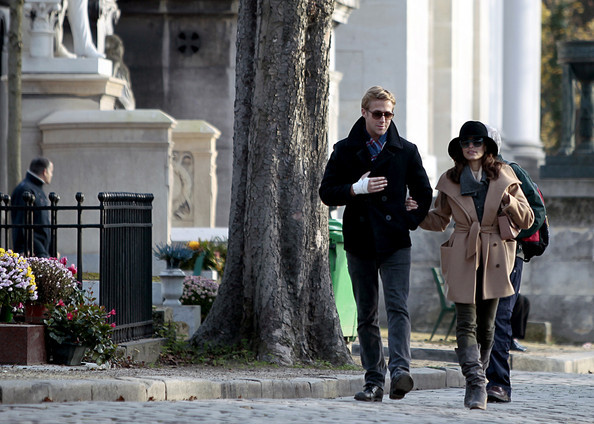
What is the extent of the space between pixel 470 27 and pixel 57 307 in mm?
20638

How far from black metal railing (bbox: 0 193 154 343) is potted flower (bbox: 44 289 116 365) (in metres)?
0.34

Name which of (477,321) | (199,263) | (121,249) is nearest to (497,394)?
(477,321)

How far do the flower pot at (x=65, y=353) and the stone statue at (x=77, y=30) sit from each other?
788cm

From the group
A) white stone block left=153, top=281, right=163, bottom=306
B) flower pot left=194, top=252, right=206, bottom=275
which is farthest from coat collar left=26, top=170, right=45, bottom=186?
flower pot left=194, top=252, right=206, bottom=275

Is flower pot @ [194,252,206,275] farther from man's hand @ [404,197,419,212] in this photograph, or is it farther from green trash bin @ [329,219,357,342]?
man's hand @ [404,197,419,212]

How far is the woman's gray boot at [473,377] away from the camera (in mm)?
8836

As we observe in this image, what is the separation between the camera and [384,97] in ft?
29.5

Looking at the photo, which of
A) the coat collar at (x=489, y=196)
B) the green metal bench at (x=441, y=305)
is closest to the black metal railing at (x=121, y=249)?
the coat collar at (x=489, y=196)

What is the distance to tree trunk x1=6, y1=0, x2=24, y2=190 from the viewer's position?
47.6 feet

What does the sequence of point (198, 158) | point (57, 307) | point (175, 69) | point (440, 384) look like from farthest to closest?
point (175, 69) → point (198, 158) → point (440, 384) → point (57, 307)

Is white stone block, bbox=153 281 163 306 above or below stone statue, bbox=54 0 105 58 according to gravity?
below

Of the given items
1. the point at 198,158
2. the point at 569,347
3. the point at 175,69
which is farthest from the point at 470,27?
the point at 569,347

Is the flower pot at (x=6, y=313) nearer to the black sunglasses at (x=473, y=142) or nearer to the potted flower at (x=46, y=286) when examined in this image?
the potted flower at (x=46, y=286)

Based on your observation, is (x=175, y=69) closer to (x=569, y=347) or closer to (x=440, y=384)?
(x=569, y=347)
